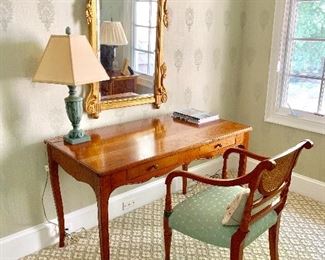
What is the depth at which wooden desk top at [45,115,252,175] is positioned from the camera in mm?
1766

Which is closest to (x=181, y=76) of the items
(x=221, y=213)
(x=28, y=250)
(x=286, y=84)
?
(x=286, y=84)

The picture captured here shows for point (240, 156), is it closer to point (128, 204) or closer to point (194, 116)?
point (194, 116)

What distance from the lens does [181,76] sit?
2754mm

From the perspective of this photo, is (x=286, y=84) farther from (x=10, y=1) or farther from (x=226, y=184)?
(x=10, y=1)

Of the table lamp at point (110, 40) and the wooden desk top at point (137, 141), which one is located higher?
the table lamp at point (110, 40)

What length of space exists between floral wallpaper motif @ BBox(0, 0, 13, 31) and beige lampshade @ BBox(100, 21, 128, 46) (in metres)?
0.53

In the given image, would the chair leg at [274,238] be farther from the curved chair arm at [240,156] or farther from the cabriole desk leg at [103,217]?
the cabriole desk leg at [103,217]

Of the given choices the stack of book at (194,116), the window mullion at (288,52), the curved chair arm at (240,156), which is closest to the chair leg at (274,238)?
the curved chair arm at (240,156)

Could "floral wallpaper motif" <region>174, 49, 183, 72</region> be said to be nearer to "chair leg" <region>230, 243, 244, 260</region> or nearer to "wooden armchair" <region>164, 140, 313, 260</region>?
"wooden armchair" <region>164, 140, 313, 260</region>

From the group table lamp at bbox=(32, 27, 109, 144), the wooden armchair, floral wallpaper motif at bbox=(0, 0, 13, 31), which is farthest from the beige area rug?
floral wallpaper motif at bbox=(0, 0, 13, 31)

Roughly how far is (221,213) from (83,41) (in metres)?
1.12

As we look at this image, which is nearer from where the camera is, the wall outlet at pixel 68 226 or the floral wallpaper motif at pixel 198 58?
the wall outlet at pixel 68 226

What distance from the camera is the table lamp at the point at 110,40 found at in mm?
2176

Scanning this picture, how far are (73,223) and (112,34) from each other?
1.26 m
